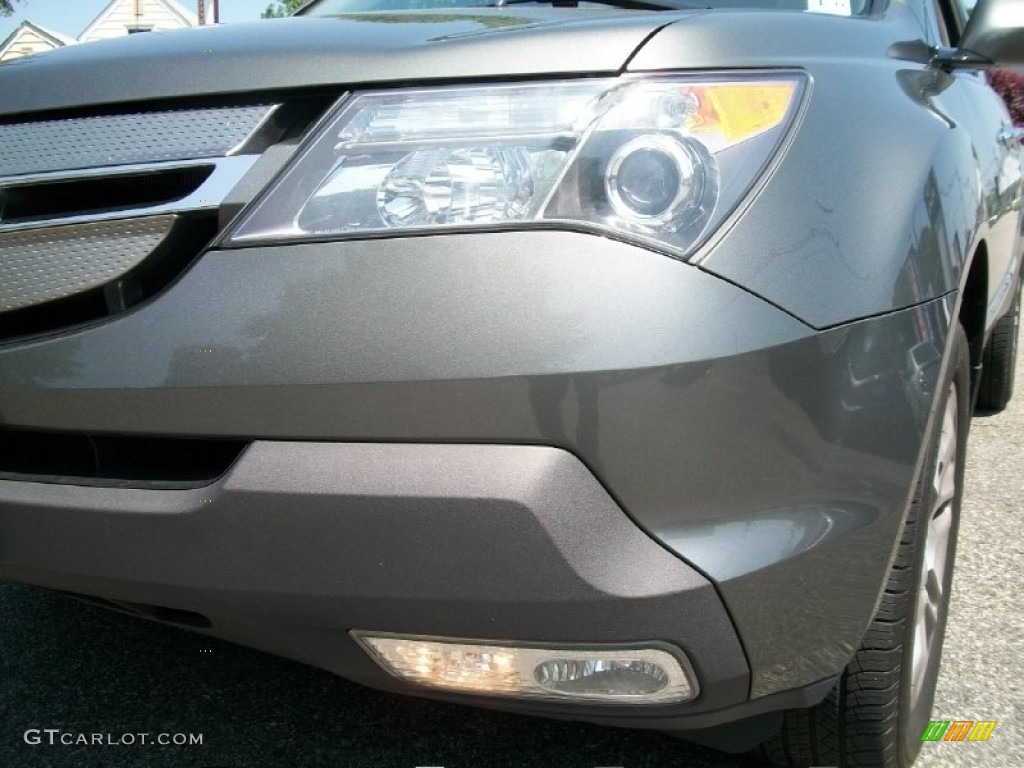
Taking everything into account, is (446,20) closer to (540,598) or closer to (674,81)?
(674,81)

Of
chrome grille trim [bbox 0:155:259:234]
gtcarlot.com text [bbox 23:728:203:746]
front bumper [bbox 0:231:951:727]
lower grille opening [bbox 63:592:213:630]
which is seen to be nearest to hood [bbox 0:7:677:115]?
chrome grille trim [bbox 0:155:259:234]

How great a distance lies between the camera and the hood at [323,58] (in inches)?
50.6

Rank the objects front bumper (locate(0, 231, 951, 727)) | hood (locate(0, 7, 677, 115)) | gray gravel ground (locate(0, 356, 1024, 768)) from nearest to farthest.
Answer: front bumper (locate(0, 231, 951, 727)) → hood (locate(0, 7, 677, 115)) → gray gravel ground (locate(0, 356, 1024, 768))

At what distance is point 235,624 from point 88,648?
0.99 m

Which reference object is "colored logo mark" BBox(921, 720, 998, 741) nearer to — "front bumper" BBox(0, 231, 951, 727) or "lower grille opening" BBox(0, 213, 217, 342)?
"front bumper" BBox(0, 231, 951, 727)

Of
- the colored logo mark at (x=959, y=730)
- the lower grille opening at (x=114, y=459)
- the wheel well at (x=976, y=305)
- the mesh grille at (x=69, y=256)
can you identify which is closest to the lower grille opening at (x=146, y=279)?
the mesh grille at (x=69, y=256)

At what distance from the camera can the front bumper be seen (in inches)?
44.9

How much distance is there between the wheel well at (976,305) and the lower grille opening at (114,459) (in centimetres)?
139

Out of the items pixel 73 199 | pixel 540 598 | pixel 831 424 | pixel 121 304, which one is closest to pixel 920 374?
pixel 831 424

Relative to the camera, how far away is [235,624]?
1382 mm

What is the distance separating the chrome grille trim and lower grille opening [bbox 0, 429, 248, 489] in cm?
29

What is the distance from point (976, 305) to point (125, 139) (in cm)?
166

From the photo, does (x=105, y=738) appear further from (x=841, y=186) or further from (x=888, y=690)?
(x=841, y=186)

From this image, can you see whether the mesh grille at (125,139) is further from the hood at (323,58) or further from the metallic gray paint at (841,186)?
the metallic gray paint at (841,186)
